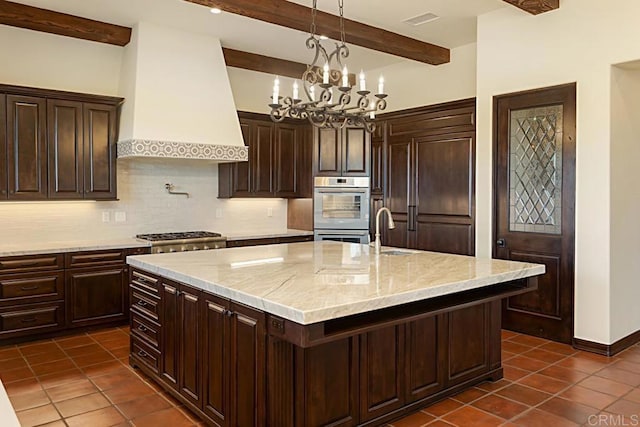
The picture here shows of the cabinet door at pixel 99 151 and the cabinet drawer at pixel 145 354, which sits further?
the cabinet door at pixel 99 151

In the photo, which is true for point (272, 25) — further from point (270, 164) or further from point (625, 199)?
point (625, 199)

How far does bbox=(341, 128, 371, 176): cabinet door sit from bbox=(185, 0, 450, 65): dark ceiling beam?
1.17m

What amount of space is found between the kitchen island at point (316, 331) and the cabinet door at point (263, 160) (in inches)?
110

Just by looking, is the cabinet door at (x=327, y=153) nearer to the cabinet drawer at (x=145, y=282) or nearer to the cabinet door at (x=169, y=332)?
the cabinet drawer at (x=145, y=282)

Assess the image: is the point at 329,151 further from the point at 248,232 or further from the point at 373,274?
the point at 373,274

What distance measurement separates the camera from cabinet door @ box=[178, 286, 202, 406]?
117 inches

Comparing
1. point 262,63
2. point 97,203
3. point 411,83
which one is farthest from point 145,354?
point 411,83

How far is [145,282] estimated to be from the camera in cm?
356

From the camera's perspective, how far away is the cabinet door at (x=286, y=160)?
669cm

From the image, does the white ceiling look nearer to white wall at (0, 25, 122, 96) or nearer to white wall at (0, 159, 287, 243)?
white wall at (0, 25, 122, 96)

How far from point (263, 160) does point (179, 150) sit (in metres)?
1.56

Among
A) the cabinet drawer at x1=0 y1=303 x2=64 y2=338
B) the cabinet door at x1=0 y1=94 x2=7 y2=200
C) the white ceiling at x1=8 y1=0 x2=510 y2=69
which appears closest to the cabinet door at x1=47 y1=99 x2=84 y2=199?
the cabinet door at x1=0 y1=94 x2=7 y2=200

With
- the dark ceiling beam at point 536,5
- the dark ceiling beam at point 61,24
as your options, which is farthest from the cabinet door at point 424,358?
the dark ceiling beam at point 61,24

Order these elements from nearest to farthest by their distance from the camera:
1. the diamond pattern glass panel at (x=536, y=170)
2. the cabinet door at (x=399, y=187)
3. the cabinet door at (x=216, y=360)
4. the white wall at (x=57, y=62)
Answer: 1. the cabinet door at (x=216, y=360)
2. the diamond pattern glass panel at (x=536, y=170)
3. the white wall at (x=57, y=62)
4. the cabinet door at (x=399, y=187)
